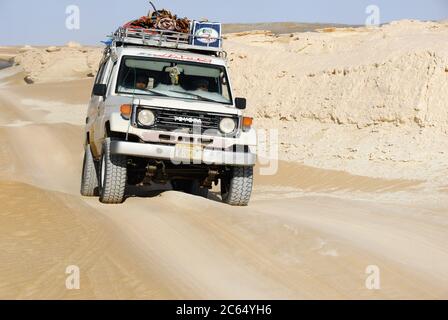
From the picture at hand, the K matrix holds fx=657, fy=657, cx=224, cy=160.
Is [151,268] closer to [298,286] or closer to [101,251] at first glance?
[101,251]

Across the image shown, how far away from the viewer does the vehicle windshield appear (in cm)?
979

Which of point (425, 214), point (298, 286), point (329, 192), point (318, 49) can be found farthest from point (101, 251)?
point (318, 49)

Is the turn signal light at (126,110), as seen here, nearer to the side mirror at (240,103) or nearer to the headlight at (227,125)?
the headlight at (227,125)

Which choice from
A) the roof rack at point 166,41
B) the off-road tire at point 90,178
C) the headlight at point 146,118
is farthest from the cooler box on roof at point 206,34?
the off-road tire at point 90,178

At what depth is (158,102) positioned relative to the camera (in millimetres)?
9102

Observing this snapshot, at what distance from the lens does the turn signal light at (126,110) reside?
8.98 metres

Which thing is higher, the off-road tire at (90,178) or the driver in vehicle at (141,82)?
the driver in vehicle at (141,82)

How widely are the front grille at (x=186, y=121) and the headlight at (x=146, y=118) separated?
0.16 feet

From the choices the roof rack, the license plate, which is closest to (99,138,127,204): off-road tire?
the license plate

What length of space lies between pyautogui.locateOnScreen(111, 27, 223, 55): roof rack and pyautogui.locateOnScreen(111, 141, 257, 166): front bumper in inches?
89.6

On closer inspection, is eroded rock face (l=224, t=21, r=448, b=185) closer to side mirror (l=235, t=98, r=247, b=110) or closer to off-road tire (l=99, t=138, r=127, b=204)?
side mirror (l=235, t=98, r=247, b=110)

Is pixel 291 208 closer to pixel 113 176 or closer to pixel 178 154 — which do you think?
pixel 178 154
